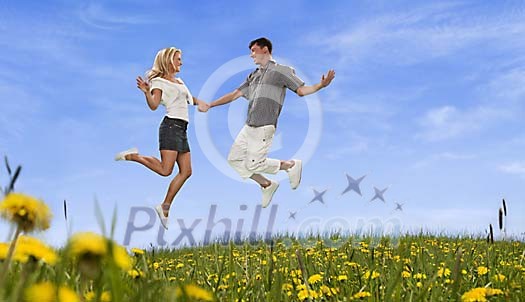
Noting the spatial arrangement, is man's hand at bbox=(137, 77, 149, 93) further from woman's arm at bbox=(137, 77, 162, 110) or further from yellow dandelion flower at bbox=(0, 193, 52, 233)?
yellow dandelion flower at bbox=(0, 193, 52, 233)

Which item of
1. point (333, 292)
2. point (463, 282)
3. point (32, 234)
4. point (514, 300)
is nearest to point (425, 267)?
point (463, 282)

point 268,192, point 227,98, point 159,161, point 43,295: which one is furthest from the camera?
point 227,98

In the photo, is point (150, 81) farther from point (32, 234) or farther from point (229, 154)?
point (32, 234)

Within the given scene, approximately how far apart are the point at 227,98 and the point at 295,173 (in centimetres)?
189

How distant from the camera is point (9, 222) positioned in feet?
5.72

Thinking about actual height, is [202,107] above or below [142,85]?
above

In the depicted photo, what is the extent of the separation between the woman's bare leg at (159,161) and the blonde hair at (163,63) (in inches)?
56.1

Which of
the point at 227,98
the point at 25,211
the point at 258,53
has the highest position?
the point at 258,53

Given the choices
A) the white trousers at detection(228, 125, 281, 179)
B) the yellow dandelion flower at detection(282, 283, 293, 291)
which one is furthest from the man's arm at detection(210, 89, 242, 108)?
the yellow dandelion flower at detection(282, 283, 293, 291)

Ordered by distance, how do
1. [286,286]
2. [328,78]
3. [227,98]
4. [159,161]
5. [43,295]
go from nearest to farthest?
[43,295] → [286,286] → [328,78] → [159,161] → [227,98]

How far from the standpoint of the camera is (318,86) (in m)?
9.19

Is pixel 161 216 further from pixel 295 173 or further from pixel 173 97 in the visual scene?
pixel 295 173

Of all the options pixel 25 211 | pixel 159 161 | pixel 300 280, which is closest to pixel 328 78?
pixel 159 161

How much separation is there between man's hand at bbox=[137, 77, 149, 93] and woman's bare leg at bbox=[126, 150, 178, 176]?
116 centimetres
